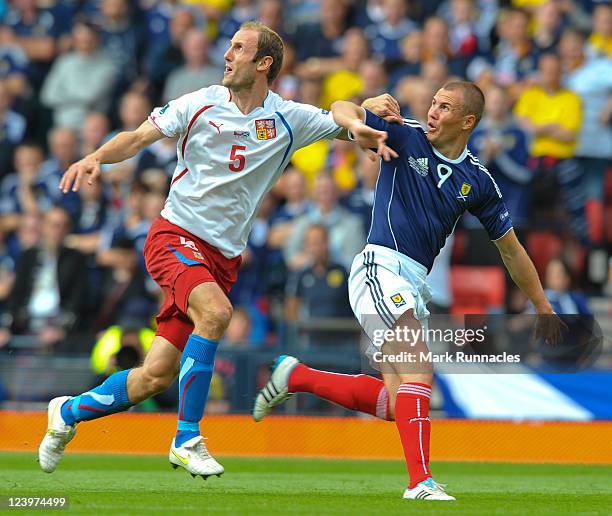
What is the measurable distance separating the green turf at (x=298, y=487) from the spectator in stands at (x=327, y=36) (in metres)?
6.26

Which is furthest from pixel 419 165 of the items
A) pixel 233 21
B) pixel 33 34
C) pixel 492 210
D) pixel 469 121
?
pixel 33 34

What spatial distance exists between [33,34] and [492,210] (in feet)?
39.6

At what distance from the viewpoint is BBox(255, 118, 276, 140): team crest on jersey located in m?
7.95

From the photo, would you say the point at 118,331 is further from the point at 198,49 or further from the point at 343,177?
the point at 198,49

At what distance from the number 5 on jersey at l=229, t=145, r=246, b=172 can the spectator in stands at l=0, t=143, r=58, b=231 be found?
8.00 m

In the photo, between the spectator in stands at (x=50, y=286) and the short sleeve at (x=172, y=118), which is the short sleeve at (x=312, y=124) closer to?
the short sleeve at (x=172, y=118)

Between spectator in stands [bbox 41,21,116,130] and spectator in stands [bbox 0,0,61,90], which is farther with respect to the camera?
spectator in stands [bbox 0,0,61,90]

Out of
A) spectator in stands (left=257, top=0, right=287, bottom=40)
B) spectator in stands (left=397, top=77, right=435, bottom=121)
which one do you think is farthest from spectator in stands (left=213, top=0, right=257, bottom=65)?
spectator in stands (left=397, top=77, right=435, bottom=121)

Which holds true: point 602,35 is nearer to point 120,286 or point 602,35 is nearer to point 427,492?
point 120,286

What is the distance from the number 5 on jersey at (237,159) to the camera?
7.91 meters

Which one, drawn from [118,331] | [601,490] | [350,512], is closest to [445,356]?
[601,490]

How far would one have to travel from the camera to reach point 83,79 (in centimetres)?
1714

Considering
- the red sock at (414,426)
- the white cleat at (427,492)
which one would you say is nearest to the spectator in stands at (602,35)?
the red sock at (414,426)

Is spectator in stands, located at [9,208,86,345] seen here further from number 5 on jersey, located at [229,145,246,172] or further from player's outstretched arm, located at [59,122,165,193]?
player's outstretched arm, located at [59,122,165,193]
